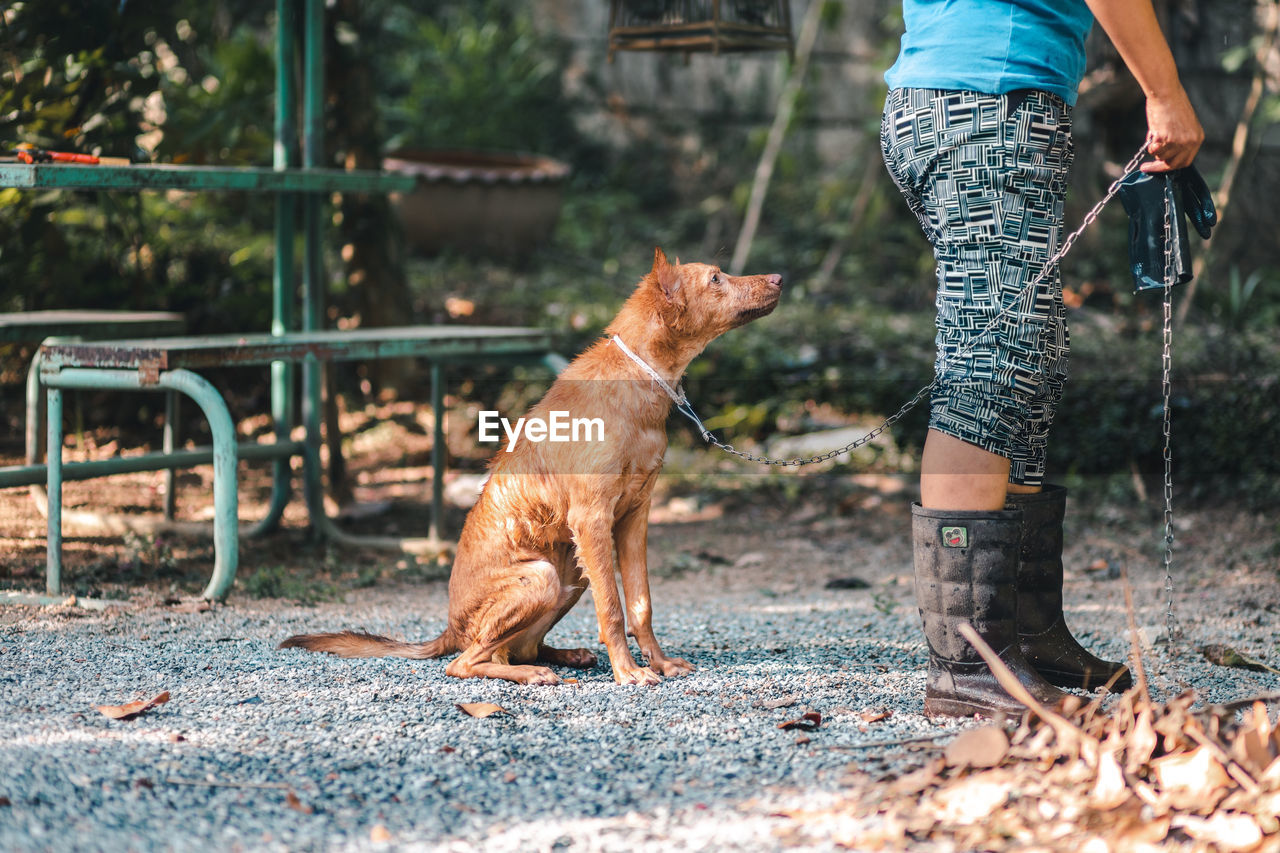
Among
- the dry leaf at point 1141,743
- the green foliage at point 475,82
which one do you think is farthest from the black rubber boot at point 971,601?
the green foliage at point 475,82

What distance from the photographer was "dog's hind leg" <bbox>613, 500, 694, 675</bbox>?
3217 mm

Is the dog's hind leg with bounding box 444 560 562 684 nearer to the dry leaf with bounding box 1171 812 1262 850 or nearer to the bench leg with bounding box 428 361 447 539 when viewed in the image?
the dry leaf with bounding box 1171 812 1262 850

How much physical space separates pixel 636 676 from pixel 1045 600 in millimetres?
1020

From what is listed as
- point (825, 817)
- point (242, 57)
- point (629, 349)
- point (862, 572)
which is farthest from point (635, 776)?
point (242, 57)

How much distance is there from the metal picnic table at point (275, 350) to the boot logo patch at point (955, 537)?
7.35 feet

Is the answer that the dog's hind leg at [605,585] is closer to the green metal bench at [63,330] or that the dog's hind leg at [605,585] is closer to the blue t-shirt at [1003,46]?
the blue t-shirt at [1003,46]

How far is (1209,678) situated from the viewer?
3174 mm

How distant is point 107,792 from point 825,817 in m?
1.32

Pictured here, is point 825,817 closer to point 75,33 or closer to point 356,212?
point 75,33

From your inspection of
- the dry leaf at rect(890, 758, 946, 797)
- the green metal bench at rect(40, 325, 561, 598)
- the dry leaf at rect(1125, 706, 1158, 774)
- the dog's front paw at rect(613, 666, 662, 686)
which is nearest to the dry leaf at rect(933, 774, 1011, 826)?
the dry leaf at rect(890, 758, 946, 797)

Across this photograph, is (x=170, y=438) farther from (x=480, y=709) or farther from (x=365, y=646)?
(x=480, y=709)

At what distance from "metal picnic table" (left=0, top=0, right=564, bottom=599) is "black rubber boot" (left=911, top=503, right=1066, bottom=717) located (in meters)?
2.22

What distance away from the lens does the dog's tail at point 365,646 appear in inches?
130

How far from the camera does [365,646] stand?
3303mm
